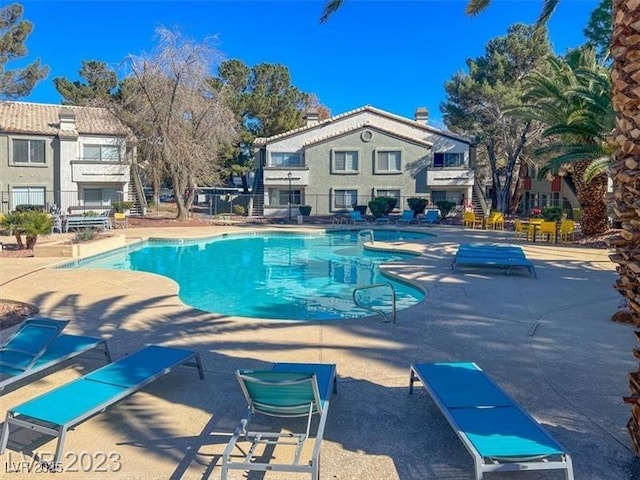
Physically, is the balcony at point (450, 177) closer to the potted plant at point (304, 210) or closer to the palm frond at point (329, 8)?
the potted plant at point (304, 210)

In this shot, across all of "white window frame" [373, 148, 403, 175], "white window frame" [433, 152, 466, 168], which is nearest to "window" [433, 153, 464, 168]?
"white window frame" [433, 152, 466, 168]

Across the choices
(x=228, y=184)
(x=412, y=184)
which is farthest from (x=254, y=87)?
(x=412, y=184)

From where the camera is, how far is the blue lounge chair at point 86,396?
165 inches

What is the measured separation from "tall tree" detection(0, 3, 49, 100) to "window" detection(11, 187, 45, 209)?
8873 mm

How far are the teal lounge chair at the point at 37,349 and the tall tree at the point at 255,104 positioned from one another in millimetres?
36633

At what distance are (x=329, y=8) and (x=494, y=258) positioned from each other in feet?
26.3

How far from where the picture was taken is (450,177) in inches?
1355

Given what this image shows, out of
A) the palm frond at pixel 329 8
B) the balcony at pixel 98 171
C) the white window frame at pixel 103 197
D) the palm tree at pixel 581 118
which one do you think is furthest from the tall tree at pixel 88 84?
the palm frond at pixel 329 8

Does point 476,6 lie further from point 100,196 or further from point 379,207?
point 100,196

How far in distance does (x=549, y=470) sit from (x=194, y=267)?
14523 mm

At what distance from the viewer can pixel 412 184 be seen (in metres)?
35.7

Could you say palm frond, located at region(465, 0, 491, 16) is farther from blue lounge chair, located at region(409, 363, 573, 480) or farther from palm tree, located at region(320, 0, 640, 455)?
blue lounge chair, located at region(409, 363, 573, 480)

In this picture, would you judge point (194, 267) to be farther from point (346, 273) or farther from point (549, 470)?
point (549, 470)

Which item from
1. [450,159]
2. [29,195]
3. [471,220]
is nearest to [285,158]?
[450,159]
